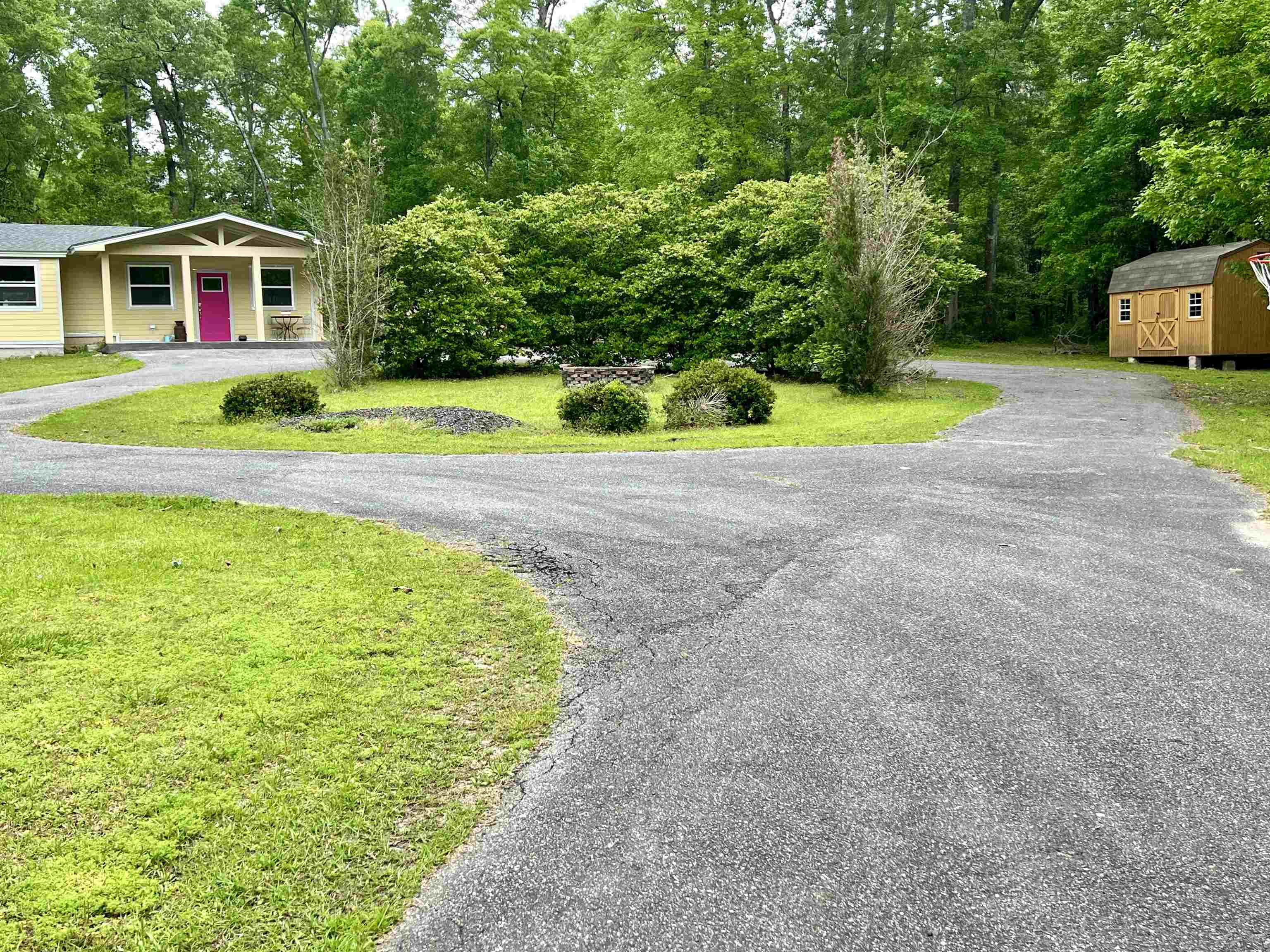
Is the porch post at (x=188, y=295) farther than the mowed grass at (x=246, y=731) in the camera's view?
Yes

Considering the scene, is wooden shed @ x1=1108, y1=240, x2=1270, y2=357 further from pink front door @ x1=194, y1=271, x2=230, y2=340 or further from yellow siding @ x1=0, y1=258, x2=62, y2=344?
yellow siding @ x1=0, y1=258, x2=62, y2=344

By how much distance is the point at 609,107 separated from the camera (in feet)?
139

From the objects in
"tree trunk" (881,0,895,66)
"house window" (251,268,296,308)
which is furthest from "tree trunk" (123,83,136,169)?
"tree trunk" (881,0,895,66)

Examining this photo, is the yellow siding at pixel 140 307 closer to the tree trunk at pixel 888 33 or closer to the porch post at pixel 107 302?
the porch post at pixel 107 302

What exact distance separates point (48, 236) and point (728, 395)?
22.9 m

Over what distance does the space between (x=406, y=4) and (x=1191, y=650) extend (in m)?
42.0

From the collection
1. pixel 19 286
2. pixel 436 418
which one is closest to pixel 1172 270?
pixel 436 418

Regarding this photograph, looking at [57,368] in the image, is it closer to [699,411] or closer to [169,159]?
[699,411]

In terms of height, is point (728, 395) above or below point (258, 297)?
below

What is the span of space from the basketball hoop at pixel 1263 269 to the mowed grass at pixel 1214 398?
1.96m

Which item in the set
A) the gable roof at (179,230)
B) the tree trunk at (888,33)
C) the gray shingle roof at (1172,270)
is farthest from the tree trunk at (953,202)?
the gable roof at (179,230)

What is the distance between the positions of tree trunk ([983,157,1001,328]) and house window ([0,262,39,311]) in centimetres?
3049

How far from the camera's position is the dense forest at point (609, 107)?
32312mm

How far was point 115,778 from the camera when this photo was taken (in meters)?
3.34
